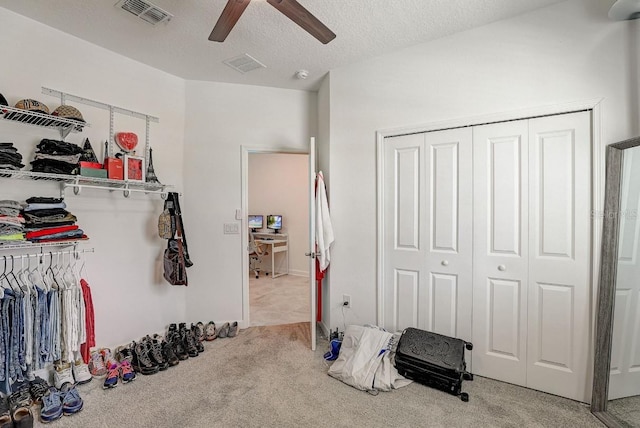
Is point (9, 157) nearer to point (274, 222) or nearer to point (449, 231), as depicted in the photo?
point (449, 231)

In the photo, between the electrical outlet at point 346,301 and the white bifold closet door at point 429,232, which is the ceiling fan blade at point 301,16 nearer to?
the white bifold closet door at point 429,232

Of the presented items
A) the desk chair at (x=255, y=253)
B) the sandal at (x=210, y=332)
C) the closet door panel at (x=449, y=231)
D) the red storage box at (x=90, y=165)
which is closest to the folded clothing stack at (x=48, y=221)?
the red storage box at (x=90, y=165)

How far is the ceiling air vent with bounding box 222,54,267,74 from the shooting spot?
9.11 ft

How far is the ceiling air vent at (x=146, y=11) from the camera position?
2.03m

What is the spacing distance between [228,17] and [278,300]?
3.63 m

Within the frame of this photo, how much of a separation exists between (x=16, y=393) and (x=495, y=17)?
4205 mm

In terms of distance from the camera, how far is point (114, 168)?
2.49 meters

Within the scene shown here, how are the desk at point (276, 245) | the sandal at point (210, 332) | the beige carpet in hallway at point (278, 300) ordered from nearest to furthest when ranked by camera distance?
the sandal at point (210, 332)
the beige carpet in hallway at point (278, 300)
the desk at point (276, 245)

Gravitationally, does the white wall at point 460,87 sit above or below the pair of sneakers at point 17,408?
above

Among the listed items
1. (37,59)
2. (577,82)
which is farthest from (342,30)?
(37,59)

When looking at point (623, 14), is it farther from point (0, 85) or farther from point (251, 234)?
point (251, 234)

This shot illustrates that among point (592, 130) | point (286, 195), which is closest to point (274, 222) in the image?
point (286, 195)

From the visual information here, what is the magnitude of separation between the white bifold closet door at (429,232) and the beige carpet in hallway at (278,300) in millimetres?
1466

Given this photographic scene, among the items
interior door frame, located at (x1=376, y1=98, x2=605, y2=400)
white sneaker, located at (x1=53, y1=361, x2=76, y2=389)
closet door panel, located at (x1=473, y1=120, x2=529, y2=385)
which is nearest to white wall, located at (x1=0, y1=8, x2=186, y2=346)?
white sneaker, located at (x1=53, y1=361, x2=76, y2=389)
